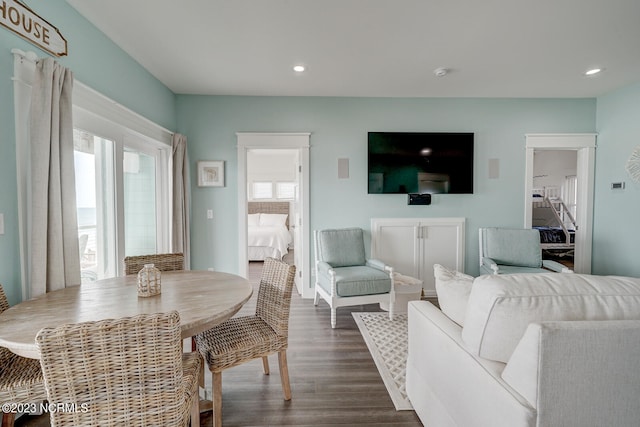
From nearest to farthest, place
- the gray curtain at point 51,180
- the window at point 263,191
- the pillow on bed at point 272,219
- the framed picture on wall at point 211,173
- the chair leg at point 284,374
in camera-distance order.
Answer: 1. the gray curtain at point 51,180
2. the chair leg at point 284,374
3. the framed picture on wall at point 211,173
4. the pillow on bed at point 272,219
5. the window at point 263,191

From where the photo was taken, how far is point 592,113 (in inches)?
152

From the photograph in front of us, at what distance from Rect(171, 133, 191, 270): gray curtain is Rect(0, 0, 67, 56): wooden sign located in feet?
4.98

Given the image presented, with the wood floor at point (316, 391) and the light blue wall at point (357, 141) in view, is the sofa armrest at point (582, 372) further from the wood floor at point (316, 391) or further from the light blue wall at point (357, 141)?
the light blue wall at point (357, 141)

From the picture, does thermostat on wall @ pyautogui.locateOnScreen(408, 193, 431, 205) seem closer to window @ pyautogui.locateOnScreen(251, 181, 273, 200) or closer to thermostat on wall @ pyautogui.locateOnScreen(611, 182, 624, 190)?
thermostat on wall @ pyautogui.locateOnScreen(611, 182, 624, 190)

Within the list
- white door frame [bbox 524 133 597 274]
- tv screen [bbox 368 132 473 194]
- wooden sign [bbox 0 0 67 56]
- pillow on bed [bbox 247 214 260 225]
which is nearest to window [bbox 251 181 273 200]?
pillow on bed [bbox 247 214 260 225]

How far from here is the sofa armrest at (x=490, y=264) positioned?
3248 mm

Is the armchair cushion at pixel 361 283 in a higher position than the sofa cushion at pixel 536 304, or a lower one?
lower

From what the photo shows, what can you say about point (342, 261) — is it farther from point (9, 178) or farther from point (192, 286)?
point (9, 178)

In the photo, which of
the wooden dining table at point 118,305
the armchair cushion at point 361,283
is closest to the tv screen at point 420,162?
the armchair cushion at point 361,283

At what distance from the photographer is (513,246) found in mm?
3549

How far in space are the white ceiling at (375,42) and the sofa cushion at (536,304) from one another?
190cm

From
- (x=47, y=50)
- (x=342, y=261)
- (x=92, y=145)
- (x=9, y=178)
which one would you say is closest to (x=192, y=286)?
(x=9, y=178)

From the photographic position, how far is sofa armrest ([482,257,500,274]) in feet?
10.7

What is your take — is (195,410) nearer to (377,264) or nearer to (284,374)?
(284,374)
